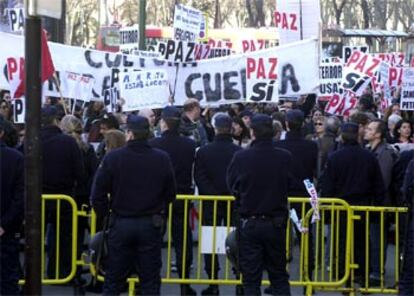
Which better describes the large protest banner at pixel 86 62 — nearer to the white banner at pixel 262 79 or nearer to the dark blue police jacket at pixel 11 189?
the white banner at pixel 262 79

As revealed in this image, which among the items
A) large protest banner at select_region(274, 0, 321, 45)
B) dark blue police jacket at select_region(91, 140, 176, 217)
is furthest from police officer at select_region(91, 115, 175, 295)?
large protest banner at select_region(274, 0, 321, 45)

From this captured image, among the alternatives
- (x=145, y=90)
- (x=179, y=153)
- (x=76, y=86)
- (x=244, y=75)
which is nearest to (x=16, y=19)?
(x=76, y=86)

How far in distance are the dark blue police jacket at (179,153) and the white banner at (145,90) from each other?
11.6 feet

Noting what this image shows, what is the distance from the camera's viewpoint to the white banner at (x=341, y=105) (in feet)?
63.6

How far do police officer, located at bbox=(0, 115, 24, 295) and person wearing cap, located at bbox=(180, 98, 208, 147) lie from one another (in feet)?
14.0

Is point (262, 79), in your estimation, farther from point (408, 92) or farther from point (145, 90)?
point (408, 92)

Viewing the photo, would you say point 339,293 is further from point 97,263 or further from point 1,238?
point 1,238

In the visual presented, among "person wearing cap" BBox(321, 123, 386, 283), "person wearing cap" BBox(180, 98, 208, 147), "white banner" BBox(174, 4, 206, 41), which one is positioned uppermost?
"white banner" BBox(174, 4, 206, 41)

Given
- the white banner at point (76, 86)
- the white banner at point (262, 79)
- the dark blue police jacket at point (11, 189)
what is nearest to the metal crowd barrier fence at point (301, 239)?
the dark blue police jacket at point (11, 189)

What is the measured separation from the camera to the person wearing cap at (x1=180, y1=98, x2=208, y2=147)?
45.4 feet

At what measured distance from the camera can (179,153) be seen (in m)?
12.2

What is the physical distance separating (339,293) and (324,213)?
2.85 ft

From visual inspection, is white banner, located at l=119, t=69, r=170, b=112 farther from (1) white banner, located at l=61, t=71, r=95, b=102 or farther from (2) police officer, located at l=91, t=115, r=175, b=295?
(2) police officer, located at l=91, t=115, r=175, b=295

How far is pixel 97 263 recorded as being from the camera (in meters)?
10.5
